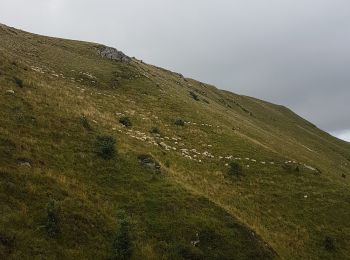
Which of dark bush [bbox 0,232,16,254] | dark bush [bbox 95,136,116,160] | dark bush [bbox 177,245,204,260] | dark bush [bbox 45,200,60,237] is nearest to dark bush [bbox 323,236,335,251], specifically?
dark bush [bbox 177,245,204,260]

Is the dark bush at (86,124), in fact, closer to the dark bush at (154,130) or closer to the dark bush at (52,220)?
the dark bush at (154,130)

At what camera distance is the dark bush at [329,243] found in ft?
93.6

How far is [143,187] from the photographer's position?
27531 mm

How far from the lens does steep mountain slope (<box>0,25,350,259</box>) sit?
21750 mm

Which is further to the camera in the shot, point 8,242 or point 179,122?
point 179,122

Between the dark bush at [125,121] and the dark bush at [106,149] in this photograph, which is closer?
the dark bush at [106,149]

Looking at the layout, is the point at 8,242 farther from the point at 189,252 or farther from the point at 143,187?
the point at 143,187

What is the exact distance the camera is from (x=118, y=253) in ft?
67.1

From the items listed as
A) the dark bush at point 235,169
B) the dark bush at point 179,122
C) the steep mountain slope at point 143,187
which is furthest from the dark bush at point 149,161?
the dark bush at point 179,122

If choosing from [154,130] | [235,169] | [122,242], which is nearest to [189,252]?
[122,242]

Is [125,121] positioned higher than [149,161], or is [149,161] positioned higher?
[125,121]

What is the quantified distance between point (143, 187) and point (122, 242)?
698cm

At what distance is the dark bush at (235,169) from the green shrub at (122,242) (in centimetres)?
1682

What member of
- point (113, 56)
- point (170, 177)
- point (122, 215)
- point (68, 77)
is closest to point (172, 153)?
point (170, 177)
